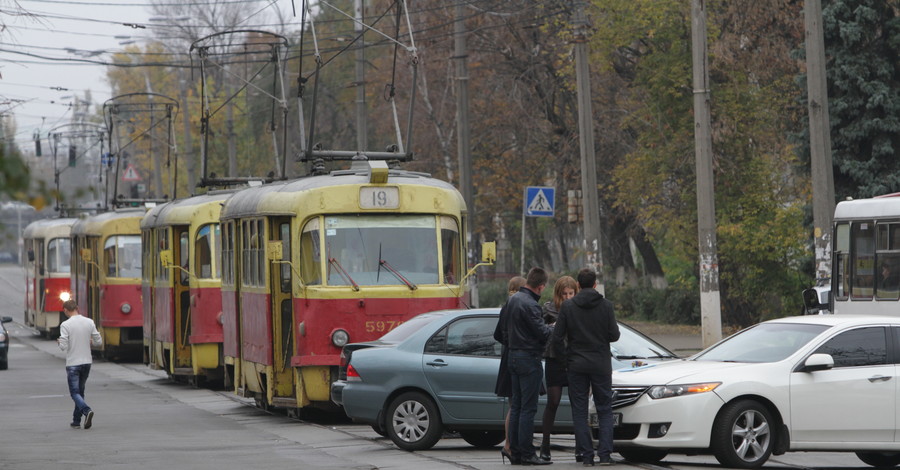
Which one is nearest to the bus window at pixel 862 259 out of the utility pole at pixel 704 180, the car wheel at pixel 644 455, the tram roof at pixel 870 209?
the tram roof at pixel 870 209

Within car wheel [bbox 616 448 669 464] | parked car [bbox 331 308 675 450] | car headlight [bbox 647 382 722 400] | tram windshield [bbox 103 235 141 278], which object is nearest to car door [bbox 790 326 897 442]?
car headlight [bbox 647 382 722 400]

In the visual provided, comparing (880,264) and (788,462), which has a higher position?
(880,264)

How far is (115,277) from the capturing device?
31.7m

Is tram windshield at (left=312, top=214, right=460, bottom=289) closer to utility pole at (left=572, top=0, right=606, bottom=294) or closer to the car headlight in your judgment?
the car headlight

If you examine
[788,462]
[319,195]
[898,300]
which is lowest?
[788,462]

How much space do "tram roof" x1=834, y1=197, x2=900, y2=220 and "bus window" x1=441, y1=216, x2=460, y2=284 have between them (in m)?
6.23

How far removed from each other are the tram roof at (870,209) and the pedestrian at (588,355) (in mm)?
8842

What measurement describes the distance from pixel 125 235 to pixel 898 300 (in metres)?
18.1

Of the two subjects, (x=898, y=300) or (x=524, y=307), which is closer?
(x=524, y=307)

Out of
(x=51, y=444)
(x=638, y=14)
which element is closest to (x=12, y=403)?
(x=51, y=444)

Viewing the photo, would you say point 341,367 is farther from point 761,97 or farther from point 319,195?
point 761,97

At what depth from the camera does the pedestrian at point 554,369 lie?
1226cm

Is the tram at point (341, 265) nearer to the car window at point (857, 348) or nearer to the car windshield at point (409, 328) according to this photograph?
the car windshield at point (409, 328)

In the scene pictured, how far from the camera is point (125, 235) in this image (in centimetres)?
3216
